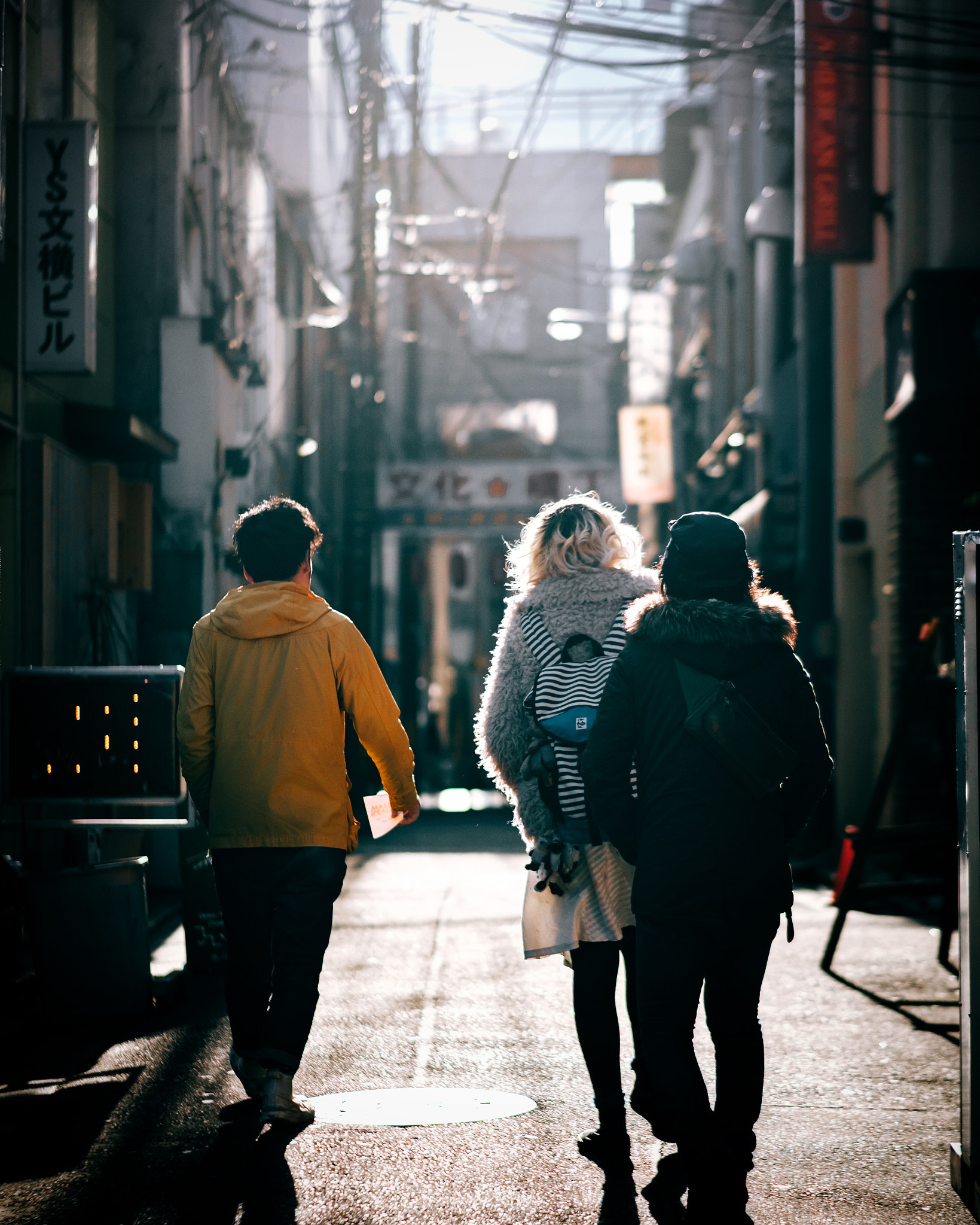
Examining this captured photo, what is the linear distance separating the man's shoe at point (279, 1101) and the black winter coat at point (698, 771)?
1353 millimetres

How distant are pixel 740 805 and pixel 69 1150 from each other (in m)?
2.26

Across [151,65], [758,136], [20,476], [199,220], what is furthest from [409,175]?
[20,476]

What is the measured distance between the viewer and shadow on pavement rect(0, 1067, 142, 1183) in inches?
161

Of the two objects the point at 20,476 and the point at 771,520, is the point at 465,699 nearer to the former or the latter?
the point at 771,520

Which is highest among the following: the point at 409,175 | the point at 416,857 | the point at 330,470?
the point at 409,175

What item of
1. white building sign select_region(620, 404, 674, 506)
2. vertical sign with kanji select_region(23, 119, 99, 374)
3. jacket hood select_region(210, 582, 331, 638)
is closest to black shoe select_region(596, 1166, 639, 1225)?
jacket hood select_region(210, 582, 331, 638)

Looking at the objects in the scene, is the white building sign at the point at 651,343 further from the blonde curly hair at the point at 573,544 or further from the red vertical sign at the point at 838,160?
the blonde curly hair at the point at 573,544

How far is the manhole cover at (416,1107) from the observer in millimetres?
4449

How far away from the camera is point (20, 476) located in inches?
329

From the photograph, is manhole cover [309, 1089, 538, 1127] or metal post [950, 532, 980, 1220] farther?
manhole cover [309, 1089, 538, 1127]

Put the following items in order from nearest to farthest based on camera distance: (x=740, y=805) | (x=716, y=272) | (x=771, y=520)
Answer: (x=740, y=805) → (x=771, y=520) → (x=716, y=272)

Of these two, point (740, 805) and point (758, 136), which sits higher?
point (758, 136)

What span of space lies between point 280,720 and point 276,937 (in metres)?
0.66

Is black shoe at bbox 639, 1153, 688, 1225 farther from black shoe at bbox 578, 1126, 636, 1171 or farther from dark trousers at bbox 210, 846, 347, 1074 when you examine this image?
dark trousers at bbox 210, 846, 347, 1074
